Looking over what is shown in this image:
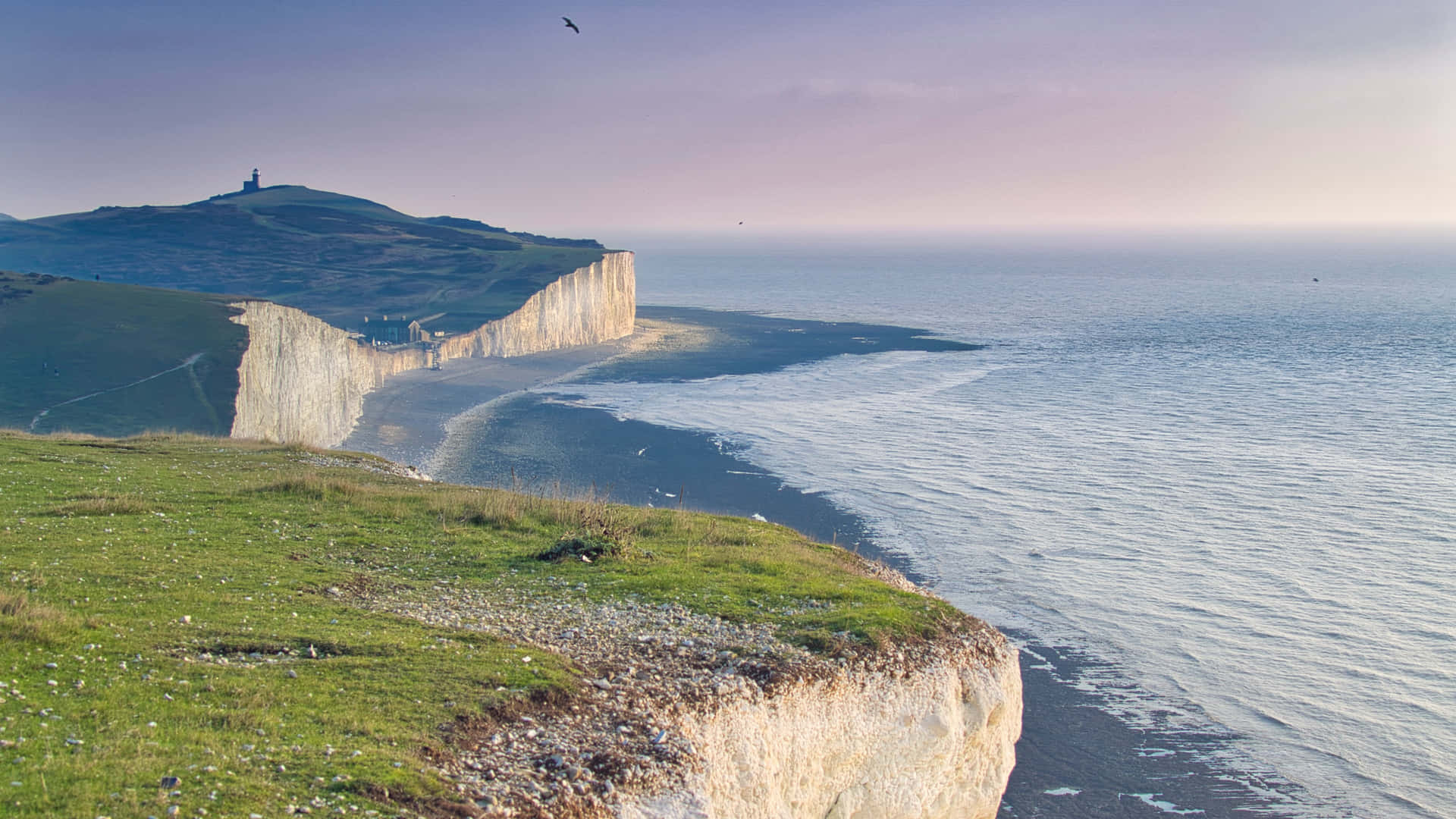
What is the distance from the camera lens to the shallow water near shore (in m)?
21.7

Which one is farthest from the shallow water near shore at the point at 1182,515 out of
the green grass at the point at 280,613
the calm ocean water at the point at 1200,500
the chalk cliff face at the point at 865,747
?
the green grass at the point at 280,613

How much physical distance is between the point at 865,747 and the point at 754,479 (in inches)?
1202

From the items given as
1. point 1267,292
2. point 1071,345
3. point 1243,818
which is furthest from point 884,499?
point 1267,292

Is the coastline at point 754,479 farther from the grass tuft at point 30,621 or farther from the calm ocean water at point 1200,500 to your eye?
the grass tuft at point 30,621

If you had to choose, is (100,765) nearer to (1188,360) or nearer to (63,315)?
(63,315)

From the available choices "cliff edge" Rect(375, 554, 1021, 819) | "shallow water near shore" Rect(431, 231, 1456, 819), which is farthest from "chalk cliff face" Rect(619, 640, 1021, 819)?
"shallow water near shore" Rect(431, 231, 1456, 819)

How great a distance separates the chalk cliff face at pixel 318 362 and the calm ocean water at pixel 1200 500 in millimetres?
15144

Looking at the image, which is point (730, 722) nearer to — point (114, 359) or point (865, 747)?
point (865, 747)

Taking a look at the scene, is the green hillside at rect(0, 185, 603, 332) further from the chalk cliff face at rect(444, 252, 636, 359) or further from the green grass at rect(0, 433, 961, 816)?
the green grass at rect(0, 433, 961, 816)

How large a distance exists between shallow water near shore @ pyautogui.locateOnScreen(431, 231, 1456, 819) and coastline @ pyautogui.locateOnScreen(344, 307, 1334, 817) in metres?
0.16

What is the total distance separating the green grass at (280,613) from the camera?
7.66 metres

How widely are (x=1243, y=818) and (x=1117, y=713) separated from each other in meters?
4.15

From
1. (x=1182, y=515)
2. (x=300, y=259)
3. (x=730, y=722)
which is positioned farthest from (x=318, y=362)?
(x=300, y=259)

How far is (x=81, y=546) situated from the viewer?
13250 mm
